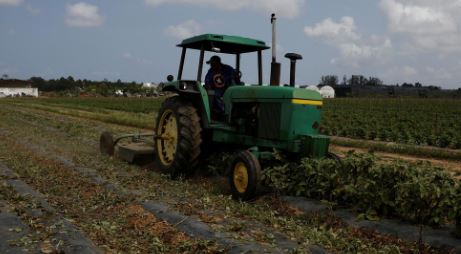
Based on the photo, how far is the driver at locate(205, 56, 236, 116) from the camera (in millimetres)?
7910

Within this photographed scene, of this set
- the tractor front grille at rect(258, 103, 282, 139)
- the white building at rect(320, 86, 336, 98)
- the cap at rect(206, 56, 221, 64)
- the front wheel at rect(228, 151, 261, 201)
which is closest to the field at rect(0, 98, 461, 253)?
the front wheel at rect(228, 151, 261, 201)


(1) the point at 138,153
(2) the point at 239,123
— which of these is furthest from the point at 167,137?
(2) the point at 239,123

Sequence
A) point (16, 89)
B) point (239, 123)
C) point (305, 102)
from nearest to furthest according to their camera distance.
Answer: point (305, 102), point (239, 123), point (16, 89)

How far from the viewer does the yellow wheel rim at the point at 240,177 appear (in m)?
6.25

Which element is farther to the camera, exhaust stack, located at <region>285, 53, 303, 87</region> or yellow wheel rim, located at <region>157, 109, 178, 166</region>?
yellow wheel rim, located at <region>157, 109, 178, 166</region>

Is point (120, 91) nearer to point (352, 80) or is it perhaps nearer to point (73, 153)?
point (352, 80)

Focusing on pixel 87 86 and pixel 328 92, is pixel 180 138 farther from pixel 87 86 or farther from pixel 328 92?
pixel 87 86

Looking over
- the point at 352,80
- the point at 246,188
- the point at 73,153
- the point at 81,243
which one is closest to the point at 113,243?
the point at 81,243

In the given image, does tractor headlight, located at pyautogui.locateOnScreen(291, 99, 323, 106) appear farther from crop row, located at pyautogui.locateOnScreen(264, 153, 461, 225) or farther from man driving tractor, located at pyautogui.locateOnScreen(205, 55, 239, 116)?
man driving tractor, located at pyautogui.locateOnScreen(205, 55, 239, 116)

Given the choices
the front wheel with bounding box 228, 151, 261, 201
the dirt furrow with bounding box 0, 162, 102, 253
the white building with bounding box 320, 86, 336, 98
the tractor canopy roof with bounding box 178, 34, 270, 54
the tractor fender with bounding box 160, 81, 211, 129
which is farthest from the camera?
the white building with bounding box 320, 86, 336, 98

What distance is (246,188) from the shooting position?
6.18 meters

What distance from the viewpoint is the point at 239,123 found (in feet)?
23.4

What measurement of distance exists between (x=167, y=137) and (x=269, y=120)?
2184 millimetres

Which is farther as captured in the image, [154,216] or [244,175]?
[244,175]
